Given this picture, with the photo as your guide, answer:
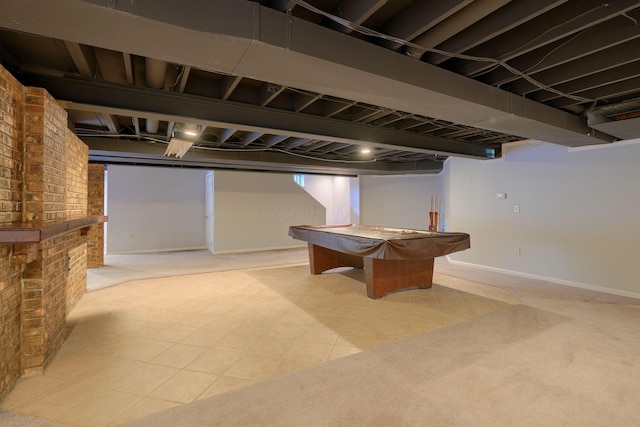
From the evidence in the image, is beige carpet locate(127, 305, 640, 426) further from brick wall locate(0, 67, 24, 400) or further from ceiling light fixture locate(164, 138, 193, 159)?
ceiling light fixture locate(164, 138, 193, 159)

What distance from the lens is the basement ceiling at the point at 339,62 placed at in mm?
1608

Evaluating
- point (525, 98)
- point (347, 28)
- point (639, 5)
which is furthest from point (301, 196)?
point (639, 5)

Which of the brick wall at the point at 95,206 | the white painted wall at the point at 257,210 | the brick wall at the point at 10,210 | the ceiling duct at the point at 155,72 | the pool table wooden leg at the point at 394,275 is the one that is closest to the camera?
the brick wall at the point at 10,210

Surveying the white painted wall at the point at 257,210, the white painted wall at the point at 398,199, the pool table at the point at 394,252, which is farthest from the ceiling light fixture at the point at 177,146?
the white painted wall at the point at 398,199

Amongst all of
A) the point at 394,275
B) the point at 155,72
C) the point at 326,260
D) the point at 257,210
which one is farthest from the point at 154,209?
the point at 394,275

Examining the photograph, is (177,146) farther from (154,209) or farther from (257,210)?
(154,209)

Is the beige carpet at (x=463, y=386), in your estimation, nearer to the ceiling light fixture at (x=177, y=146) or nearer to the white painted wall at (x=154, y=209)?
the ceiling light fixture at (x=177, y=146)

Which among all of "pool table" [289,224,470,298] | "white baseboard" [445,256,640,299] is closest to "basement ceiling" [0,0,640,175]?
"pool table" [289,224,470,298]

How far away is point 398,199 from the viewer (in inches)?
351

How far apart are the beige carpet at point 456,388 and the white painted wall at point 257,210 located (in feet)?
20.0

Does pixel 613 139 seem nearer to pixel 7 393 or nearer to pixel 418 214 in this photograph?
pixel 418 214

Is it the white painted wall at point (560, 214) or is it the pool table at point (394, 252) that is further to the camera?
the white painted wall at point (560, 214)

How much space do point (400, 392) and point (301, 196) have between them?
282 inches

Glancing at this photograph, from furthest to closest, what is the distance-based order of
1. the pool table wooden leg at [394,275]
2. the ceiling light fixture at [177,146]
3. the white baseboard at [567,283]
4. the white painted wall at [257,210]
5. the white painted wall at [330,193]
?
the white painted wall at [330,193]
the white painted wall at [257,210]
the ceiling light fixture at [177,146]
the white baseboard at [567,283]
the pool table wooden leg at [394,275]
